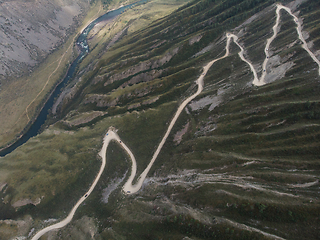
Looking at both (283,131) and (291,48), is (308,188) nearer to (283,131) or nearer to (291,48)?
(283,131)

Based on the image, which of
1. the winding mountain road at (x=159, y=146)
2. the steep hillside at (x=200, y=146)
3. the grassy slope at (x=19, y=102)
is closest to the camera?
the steep hillside at (x=200, y=146)

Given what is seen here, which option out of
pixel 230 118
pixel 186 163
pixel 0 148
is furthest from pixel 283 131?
pixel 0 148

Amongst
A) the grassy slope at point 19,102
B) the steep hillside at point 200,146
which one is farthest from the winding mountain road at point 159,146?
the grassy slope at point 19,102

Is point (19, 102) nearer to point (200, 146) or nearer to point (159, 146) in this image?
point (159, 146)

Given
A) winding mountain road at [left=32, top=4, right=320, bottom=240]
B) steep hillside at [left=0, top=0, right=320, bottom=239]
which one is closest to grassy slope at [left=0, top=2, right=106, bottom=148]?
steep hillside at [left=0, top=0, right=320, bottom=239]

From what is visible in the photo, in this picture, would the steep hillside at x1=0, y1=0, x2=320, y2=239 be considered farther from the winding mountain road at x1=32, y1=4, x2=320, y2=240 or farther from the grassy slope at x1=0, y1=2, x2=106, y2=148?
the grassy slope at x1=0, y1=2, x2=106, y2=148

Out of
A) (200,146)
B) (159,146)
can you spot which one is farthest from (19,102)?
(200,146)

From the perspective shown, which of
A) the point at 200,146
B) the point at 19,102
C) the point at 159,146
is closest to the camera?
the point at 200,146

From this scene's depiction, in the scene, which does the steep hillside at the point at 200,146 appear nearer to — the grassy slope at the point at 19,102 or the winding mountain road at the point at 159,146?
the winding mountain road at the point at 159,146
